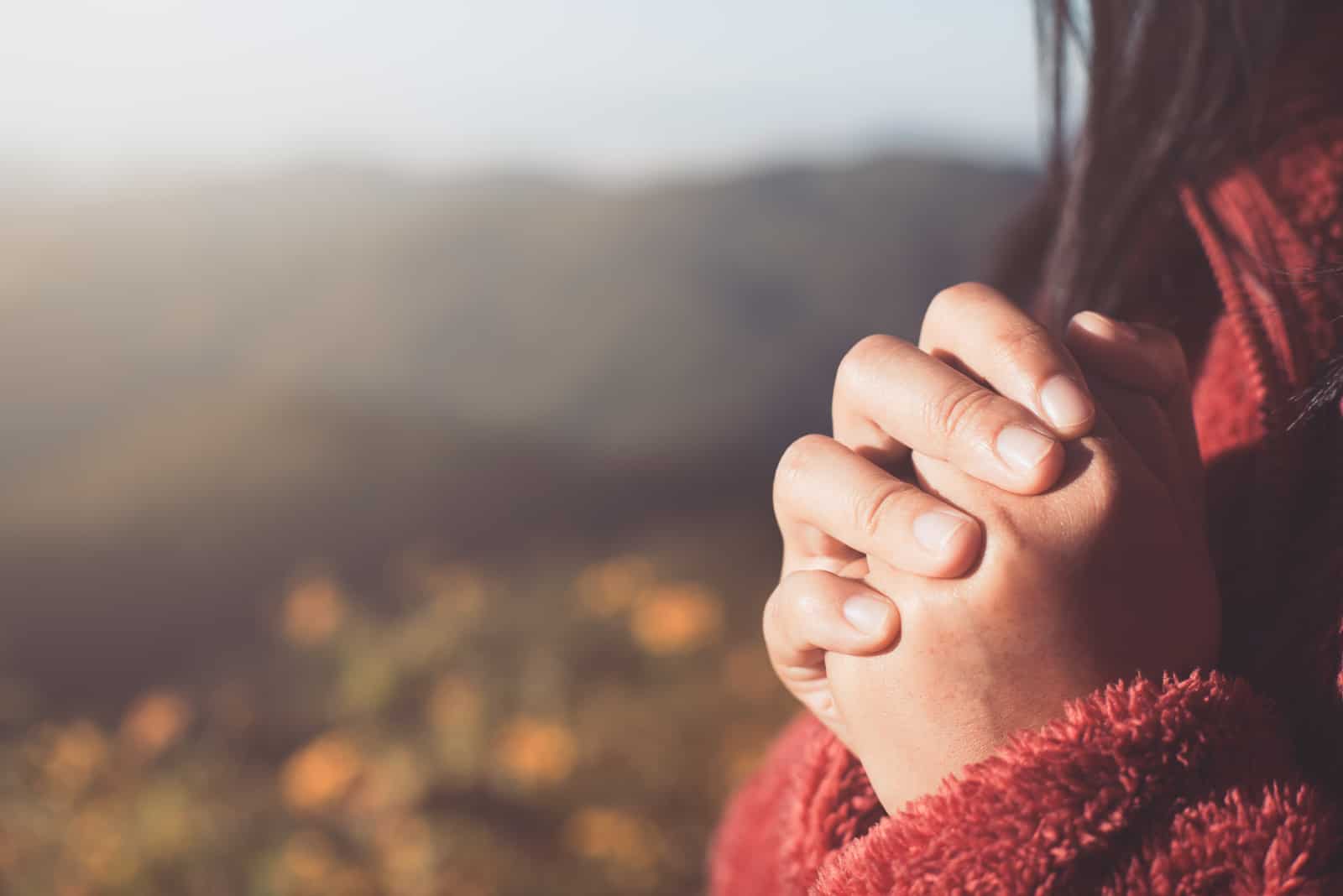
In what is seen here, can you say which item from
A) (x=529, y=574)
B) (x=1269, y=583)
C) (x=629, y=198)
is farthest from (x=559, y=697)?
(x=1269, y=583)

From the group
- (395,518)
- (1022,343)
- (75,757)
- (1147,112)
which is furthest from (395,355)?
(1022,343)

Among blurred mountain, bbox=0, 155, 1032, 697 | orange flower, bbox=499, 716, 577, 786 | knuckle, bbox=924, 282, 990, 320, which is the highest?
blurred mountain, bbox=0, 155, 1032, 697

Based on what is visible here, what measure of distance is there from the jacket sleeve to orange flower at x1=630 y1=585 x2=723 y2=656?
1016mm

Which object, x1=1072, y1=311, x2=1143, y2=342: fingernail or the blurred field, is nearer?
x1=1072, y1=311, x2=1143, y2=342: fingernail

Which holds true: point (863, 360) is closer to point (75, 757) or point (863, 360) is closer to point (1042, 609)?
point (1042, 609)

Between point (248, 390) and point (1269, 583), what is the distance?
126cm

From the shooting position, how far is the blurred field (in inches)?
47.4

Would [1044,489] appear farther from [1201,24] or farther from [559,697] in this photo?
[559,697]

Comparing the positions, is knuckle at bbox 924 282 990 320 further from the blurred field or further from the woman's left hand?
the blurred field

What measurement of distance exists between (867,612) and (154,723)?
1151mm

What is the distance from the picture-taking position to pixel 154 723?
1.22 metres

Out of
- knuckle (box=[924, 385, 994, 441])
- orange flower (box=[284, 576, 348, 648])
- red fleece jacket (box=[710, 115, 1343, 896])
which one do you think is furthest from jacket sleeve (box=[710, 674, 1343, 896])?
orange flower (box=[284, 576, 348, 648])

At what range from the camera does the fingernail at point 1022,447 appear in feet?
1.15

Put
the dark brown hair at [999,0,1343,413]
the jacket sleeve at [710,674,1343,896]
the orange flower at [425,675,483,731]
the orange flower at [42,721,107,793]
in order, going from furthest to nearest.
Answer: the orange flower at [425,675,483,731], the orange flower at [42,721,107,793], the dark brown hair at [999,0,1343,413], the jacket sleeve at [710,674,1343,896]
